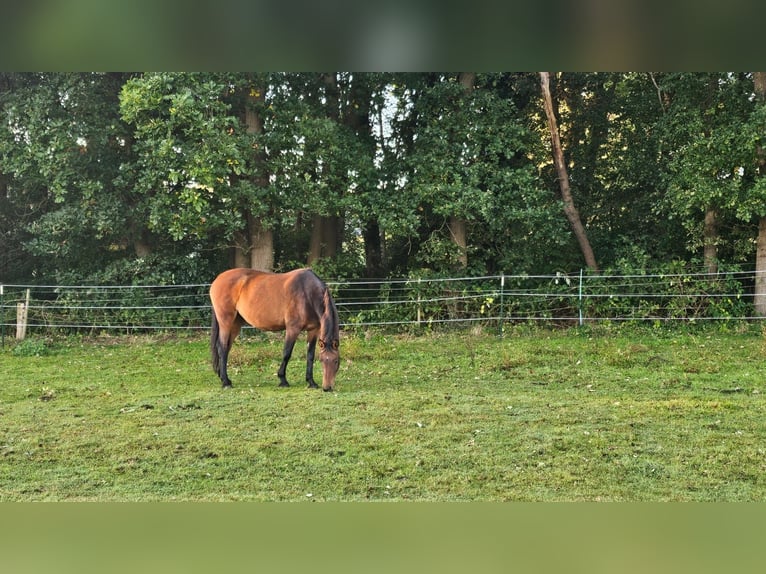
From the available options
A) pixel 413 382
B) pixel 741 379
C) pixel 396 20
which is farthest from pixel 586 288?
pixel 396 20

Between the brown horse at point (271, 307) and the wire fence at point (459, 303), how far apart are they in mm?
3959

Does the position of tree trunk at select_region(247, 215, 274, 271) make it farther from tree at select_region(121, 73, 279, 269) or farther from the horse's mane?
the horse's mane

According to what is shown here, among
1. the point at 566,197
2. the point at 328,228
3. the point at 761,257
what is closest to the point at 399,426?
the point at 566,197

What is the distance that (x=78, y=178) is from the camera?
38.4 ft

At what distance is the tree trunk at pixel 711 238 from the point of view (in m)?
11.5

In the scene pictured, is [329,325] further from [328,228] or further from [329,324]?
[328,228]

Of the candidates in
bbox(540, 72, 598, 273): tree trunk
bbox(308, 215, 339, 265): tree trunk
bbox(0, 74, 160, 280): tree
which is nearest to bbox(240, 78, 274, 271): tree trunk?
bbox(308, 215, 339, 265): tree trunk

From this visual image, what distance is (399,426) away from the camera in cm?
488

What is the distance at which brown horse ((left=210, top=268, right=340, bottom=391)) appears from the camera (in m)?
6.83

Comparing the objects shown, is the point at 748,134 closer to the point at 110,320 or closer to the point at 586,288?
the point at 586,288

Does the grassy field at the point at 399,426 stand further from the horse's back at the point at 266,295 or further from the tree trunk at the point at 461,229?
the tree trunk at the point at 461,229

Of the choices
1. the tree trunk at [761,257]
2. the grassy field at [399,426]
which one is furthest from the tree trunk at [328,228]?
the tree trunk at [761,257]

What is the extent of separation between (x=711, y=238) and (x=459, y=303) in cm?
Answer: 484

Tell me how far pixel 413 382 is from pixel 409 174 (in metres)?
6.59
